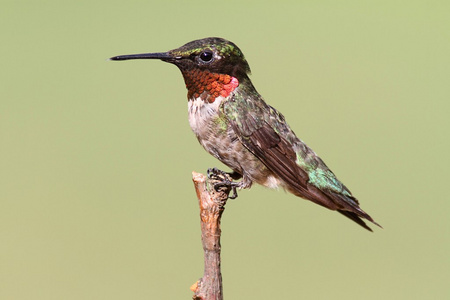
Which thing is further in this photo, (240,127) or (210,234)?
(240,127)

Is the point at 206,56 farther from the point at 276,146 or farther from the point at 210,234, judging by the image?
the point at 210,234

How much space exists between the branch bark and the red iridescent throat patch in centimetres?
49

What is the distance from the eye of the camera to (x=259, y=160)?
11.6 feet

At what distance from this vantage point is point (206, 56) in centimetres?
340

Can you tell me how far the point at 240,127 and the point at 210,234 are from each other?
65 cm

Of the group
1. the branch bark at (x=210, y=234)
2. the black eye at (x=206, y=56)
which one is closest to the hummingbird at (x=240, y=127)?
the black eye at (x=206, y=56)

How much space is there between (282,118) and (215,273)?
1086 millimetres

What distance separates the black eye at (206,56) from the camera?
3396 millimetres

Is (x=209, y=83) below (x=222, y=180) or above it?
above

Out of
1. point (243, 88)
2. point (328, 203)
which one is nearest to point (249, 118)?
point (243, 88)

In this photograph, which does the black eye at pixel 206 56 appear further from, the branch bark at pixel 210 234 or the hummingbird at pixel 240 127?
the branch bark at pixel 210 234

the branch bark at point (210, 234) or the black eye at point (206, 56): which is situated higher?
the black eye at point (206, 56)

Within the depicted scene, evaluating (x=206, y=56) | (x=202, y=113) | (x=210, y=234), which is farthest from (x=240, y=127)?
(x=210, y=234)

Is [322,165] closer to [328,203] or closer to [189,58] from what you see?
[328,203]
